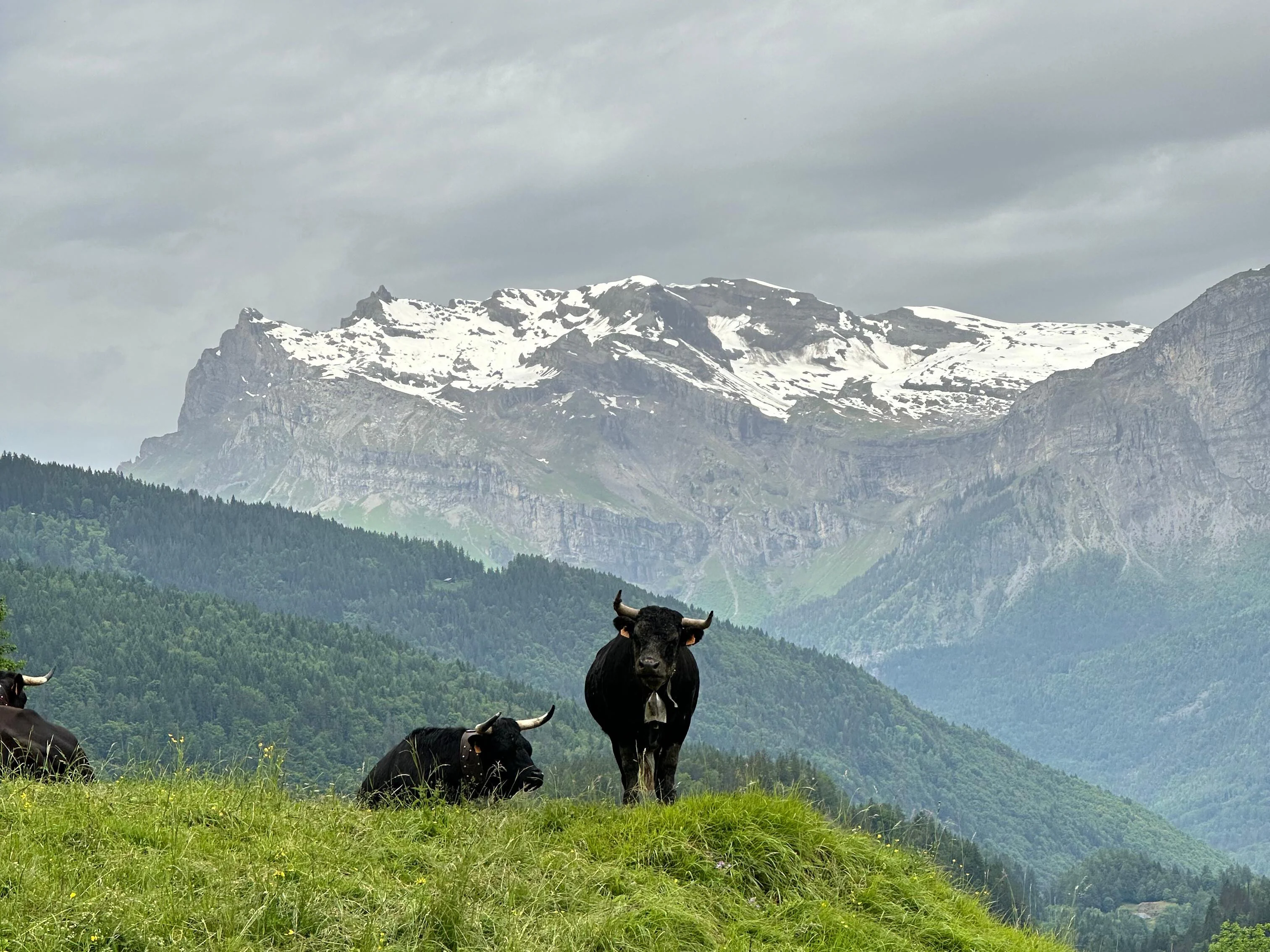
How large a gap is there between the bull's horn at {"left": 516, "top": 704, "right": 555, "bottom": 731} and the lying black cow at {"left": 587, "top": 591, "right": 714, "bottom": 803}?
798 millimetres

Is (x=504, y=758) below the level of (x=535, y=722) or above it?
below

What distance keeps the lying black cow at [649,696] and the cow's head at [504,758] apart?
47.9 inches

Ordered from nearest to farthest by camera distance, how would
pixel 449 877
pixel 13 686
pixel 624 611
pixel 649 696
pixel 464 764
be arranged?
pixel 449 877, pixel 624 611, pixel 649 696, pixel 464 764, pixel 13 686

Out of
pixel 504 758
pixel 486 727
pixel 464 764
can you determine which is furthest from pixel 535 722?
pixel 464 764

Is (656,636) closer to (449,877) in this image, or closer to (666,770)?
(666,770)

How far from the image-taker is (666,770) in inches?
903

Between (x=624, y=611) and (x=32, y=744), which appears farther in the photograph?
(x=32, y=744)

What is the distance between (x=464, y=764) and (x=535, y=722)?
1.36 metres

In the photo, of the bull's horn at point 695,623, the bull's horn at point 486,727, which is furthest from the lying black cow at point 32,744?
the bull's horn at point 695,623

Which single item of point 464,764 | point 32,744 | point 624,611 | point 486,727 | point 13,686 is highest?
point 624,611

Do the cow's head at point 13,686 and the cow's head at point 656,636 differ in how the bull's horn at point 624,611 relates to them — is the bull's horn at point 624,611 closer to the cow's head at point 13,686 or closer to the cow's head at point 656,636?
the cow's head at point 656,636

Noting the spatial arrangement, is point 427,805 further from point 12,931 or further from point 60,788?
point 12,931

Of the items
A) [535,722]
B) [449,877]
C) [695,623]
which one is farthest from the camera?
[535,722]

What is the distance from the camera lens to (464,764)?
23906mm
